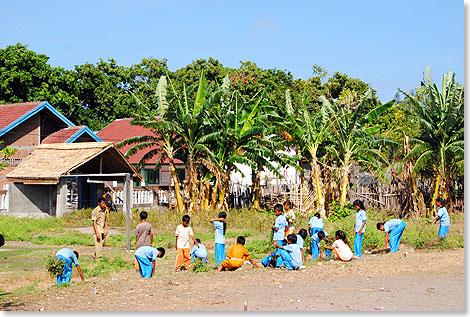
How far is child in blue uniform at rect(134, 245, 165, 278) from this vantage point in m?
11.4

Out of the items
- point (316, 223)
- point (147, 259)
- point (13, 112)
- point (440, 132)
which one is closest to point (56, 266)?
point (147, 259)

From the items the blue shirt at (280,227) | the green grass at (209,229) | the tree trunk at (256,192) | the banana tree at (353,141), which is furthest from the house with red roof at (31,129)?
the blue shirt at (280,227)

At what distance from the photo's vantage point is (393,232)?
14727 mm

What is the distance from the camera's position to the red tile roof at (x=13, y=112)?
1063 inches

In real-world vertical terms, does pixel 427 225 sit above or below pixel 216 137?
below

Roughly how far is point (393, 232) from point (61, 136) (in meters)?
18.5

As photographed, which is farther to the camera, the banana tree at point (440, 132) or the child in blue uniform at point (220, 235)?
the banana tree at point (440, 132)

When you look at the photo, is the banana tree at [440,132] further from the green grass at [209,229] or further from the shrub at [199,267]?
the shrub at [199,267]

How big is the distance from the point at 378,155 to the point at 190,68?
28971mm

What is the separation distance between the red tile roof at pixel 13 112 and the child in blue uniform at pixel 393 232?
60.4 ft

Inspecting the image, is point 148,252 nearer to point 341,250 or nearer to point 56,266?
point 56,266

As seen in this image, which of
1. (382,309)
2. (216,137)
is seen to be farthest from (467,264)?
(216,137)

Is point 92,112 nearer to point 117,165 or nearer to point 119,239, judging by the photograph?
point 117,165

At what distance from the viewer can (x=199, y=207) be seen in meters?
24.5
